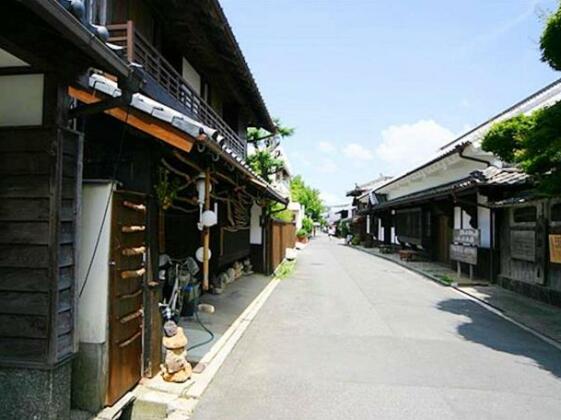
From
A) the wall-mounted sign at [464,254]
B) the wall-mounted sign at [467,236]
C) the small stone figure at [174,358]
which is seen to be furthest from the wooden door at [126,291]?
the wall-mounted sign at [467,236]

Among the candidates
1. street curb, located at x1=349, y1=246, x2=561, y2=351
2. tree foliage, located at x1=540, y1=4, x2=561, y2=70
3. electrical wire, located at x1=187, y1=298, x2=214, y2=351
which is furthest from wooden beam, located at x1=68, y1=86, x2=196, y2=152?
street curb, located at x1=349, y1=246, x2=561, y2=351

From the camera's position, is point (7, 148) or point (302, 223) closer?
point (7, 148)

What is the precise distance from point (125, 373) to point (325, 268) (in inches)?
696

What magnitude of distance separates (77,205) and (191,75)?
28.2 ft

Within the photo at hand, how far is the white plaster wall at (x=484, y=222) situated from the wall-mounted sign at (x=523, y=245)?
1.66 metres

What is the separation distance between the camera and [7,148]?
3.88 meters

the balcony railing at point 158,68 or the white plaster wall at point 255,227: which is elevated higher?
the balcony railing at point 158,68

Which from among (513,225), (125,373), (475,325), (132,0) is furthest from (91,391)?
(513,225)

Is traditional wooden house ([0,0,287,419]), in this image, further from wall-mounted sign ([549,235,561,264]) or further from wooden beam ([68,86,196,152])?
wall-mounted sign ([549,235,561,264])

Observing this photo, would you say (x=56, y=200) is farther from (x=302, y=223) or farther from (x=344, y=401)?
(x=302, y=223)

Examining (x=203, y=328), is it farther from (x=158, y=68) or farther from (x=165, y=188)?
(x=158, y=68)

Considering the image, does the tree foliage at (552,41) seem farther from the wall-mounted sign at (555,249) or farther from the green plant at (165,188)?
the green plant at (165,188)

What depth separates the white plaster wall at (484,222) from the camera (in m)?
16.1

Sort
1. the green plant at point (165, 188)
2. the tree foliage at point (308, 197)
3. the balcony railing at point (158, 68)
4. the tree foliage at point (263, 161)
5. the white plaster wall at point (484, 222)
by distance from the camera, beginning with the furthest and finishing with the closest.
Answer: the tree foliage at point (308, 197)
the tree foliage at point (263, 161)
the white plaster wall at point (484, 222)
the balcony railing at point (158, 68)
the green plant at point (165, 188)
